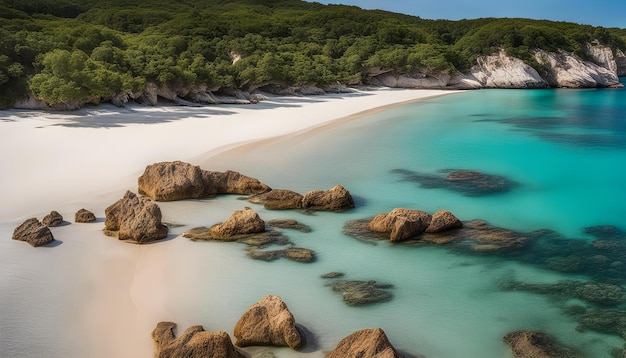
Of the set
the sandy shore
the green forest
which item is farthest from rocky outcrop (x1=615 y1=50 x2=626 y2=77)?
the sandy shore

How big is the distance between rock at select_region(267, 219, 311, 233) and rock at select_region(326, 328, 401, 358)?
17.3 feet

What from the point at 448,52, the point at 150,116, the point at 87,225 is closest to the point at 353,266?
the point at 87,225

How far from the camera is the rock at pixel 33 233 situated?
10109 mm

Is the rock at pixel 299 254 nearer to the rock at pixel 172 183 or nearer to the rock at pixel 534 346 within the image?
the rock at pixel 534 346

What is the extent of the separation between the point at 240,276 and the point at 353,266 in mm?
2255

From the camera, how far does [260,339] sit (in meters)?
7.14

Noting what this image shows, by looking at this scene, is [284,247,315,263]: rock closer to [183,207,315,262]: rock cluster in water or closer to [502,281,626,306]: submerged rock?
[183,207,315,262]: rock cluster in water

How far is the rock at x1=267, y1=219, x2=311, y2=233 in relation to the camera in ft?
39.4

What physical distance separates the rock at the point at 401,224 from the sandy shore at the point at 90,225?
152 inches

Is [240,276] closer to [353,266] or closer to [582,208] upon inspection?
[353,266]

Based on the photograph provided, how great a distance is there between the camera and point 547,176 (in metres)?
18.7

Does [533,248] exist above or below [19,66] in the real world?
below

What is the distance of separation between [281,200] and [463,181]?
6.81 meters

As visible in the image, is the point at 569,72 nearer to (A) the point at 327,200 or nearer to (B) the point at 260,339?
(A) the point at 327,200
